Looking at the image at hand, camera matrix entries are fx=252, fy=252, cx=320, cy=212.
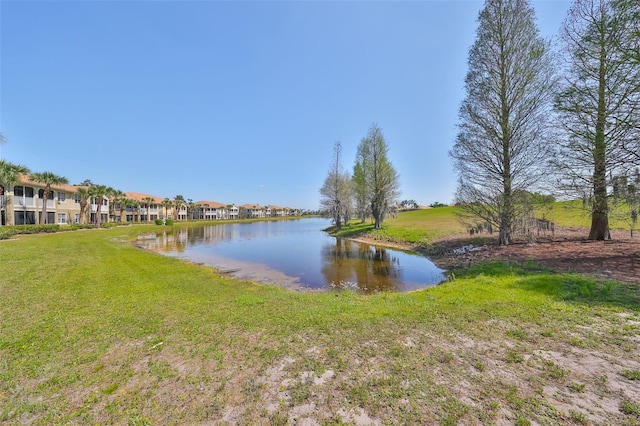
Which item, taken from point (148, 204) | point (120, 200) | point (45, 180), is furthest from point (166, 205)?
point (45, 180)

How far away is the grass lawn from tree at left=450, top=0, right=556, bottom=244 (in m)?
8.79

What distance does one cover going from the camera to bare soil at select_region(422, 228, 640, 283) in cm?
855

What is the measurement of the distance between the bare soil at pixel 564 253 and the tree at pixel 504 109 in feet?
6.46

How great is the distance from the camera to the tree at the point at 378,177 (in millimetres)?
33094

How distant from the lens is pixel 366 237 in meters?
29.3

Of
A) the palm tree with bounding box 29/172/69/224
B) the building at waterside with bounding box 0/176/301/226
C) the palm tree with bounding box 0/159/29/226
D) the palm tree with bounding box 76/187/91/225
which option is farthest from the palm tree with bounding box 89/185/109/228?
the palm tree with bounding box 0/159/29/226

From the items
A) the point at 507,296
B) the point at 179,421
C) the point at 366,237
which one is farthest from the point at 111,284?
the point at 366,237

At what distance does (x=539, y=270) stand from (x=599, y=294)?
301 centimetres

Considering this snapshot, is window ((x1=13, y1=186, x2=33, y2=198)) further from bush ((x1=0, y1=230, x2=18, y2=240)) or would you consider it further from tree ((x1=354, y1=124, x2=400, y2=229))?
tree ((x1=354, y1=124, x2=400, y2=229))

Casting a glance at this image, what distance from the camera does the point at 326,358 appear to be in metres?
3.95

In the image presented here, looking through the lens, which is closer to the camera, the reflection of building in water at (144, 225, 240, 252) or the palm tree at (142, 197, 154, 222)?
the reflection of building in water at (144, 225, 240, 252)

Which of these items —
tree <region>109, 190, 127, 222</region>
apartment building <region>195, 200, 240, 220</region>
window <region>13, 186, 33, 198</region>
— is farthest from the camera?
apartment building <region>195, 200, 240, 220</region>

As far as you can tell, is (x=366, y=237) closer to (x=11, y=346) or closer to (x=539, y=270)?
(x=539, y=270)

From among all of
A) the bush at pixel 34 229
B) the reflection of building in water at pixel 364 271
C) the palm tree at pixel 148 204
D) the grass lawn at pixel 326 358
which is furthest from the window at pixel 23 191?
the reflection of building in water at pixel 364 271
